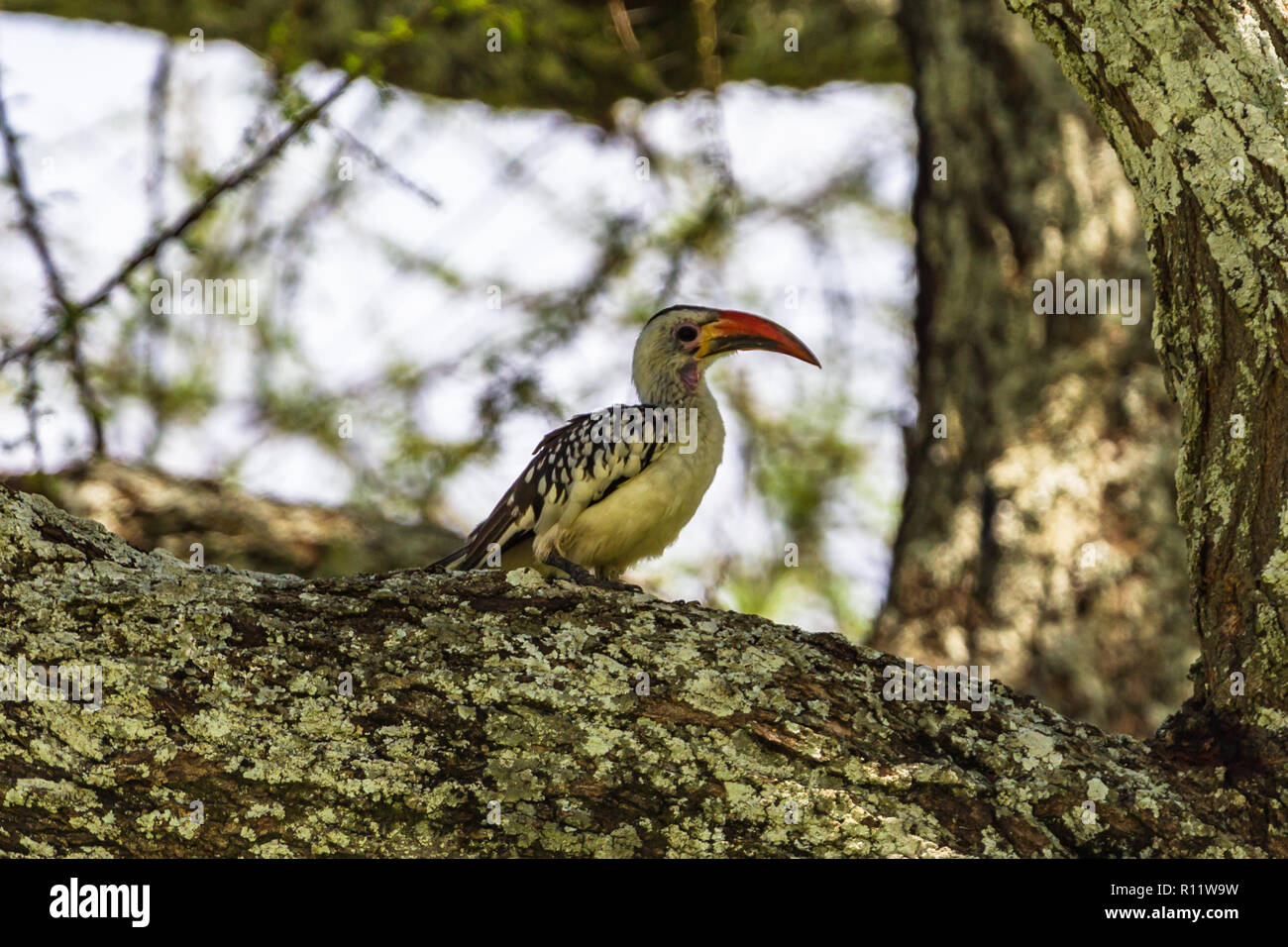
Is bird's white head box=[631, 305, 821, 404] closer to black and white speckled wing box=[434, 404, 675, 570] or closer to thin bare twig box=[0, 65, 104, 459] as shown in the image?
black and white speckled wing box=[434, 404, 675, 570]

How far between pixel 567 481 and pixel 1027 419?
1888 mm

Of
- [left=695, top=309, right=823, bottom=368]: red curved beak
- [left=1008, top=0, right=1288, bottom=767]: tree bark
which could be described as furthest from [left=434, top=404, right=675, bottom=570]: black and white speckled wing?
[left=1008, top=0, right=1288, bottom=767]: tree bark

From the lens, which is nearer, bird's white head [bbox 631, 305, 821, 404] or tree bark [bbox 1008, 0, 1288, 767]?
tree bark [bbox 1008, 0, 1288, 767]

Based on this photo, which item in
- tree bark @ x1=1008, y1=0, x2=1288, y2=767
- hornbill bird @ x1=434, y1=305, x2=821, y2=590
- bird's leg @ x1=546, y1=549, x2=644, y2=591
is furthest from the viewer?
hornbill bird @ x1=434, y1=305, x2=821, y2=590

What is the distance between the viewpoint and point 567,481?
14.0ft

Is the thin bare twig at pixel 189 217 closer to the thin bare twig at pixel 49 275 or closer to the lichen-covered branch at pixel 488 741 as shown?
the thin bare twig at pixel 49 275

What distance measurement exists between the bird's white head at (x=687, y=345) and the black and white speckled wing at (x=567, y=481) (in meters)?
0.48

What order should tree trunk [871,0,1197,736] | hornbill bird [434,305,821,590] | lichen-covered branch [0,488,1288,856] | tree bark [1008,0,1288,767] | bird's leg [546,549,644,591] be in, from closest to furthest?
lichen-covered branch [0,488,1288,856] < tree bark [1008,0,1288,767] < bird's leg [546,549,644,591] < hornbill bird [434,305,821,590] < tree trunk [871,0,1197,736]

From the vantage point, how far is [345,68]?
4164mm

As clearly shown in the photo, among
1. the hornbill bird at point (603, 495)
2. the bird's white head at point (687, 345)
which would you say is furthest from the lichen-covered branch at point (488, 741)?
the bird's white head at point (687, 345)

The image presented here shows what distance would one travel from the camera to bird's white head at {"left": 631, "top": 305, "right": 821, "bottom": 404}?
488 centimetres

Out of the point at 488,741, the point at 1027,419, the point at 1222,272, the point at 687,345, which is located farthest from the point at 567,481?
the point at 1222,272

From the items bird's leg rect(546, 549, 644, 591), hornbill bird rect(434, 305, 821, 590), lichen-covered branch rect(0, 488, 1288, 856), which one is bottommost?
lichen-covered branch rect(0, 488, 1288, 856)

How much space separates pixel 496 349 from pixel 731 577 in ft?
4.60
